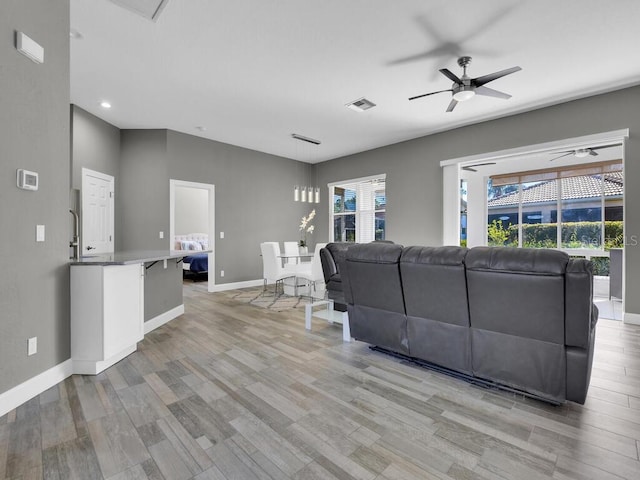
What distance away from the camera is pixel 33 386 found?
2148mm

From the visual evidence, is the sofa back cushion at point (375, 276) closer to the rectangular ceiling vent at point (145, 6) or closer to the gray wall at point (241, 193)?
the rectangular ceiling vent at point (145, 6)

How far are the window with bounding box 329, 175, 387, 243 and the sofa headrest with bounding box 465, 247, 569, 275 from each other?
4.76 meters

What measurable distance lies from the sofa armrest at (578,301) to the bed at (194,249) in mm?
5995

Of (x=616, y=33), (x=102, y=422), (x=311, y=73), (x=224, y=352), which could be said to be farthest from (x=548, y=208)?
(x=102, y=422)

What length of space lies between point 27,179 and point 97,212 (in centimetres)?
A: 335

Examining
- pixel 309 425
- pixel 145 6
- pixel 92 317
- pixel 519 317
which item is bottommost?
pixel 309 425

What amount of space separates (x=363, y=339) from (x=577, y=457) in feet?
5.50

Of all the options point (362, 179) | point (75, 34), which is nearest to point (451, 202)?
point (362, 179)

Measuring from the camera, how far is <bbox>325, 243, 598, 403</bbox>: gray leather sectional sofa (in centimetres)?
184

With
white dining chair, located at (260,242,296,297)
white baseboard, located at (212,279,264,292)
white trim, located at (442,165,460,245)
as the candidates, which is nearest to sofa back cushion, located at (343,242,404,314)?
white dining chair, located at (260,242,296,297)

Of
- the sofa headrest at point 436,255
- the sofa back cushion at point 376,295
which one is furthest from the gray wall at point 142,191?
the sofa headrest at point 436,255

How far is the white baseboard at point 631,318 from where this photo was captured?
3.96m

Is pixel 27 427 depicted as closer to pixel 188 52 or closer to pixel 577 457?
pixel 577 457

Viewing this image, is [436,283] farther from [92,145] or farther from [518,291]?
[92,145]
